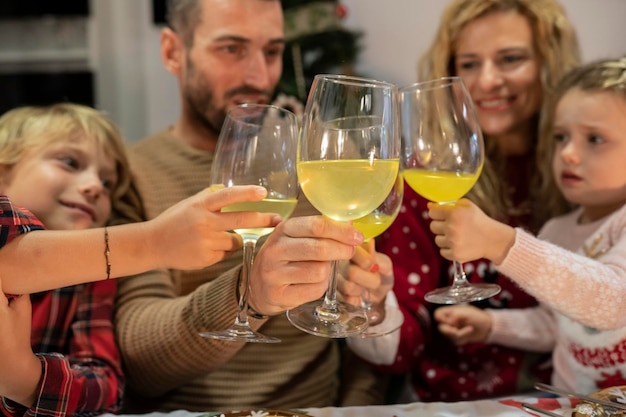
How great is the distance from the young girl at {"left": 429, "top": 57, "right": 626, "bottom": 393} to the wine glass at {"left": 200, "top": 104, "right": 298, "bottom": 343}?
295 millimetres

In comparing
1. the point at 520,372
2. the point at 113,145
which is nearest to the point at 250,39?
the point at 113,145

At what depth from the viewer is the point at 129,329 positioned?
1231 millimetres

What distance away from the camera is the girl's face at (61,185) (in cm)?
120

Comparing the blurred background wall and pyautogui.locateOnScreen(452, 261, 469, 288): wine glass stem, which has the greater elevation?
the blurred background wall

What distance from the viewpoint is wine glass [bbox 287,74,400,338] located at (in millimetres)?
840

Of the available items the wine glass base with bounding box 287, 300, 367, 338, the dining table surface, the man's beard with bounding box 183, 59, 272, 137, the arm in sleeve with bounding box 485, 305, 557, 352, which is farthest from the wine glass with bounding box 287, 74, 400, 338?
the man's beard with bounding box 183, 59, 272, 137

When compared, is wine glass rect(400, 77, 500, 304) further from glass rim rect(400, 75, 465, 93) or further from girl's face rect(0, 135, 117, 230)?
girl's face rect(0, 135, 117, 230)

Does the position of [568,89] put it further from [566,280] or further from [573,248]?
[566,280]

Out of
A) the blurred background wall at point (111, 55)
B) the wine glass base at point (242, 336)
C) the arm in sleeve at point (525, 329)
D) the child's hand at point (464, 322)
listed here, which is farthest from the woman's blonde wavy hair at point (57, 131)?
the blurred background wall at point (111, 55)

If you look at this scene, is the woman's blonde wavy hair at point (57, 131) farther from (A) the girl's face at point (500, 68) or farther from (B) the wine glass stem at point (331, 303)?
(A) the girl's face at point (500, 68)

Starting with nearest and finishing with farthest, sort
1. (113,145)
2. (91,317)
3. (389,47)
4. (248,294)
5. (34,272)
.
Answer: (34,272), (248,294), (91,317), (113,145), (389,47)

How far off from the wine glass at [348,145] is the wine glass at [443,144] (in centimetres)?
18

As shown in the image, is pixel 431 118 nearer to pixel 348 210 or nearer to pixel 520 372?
pixel 348 210

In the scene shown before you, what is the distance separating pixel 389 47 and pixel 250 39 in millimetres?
1145
